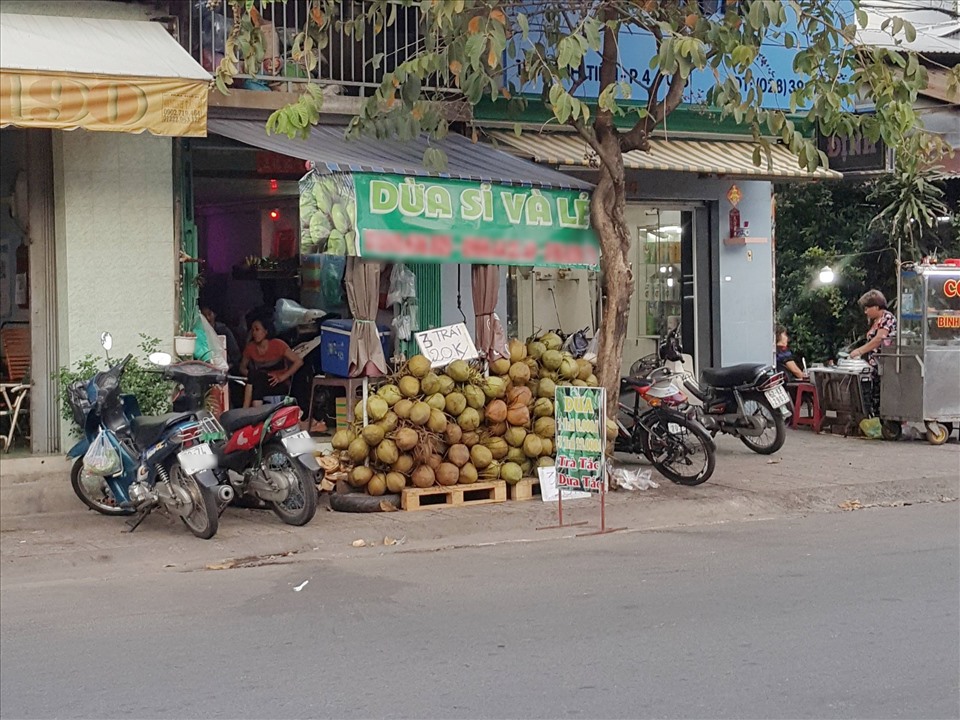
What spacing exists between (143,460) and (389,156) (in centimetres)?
354

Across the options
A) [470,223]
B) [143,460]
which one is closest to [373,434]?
[143,460]

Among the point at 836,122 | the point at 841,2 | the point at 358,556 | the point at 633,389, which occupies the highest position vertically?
the point at 841,2

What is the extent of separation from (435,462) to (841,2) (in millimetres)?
8913

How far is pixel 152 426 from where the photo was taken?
9.11m

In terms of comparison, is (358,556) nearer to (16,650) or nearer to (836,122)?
(16,650)

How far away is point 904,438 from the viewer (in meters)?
14.5

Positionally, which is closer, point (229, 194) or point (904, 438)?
point (229, 194)

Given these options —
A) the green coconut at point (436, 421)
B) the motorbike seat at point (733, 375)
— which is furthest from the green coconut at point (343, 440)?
the motorbike seat at point (733, 375)

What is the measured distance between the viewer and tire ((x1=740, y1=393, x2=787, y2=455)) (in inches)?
503

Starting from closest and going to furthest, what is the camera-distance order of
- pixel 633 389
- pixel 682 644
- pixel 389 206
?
pixel 682 644, pixel 389 206, pixel 633 389

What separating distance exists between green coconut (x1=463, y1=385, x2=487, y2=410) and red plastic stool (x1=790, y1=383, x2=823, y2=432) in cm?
638

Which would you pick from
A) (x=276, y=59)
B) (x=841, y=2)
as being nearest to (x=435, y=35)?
(x=276, y=59)

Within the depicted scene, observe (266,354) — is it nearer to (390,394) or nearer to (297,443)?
(390,394)

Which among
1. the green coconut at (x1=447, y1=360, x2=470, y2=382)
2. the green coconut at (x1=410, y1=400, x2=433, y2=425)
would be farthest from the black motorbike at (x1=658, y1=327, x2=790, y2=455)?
the green coconut at (x1=410, y1=400, x2=433, y2=425)
